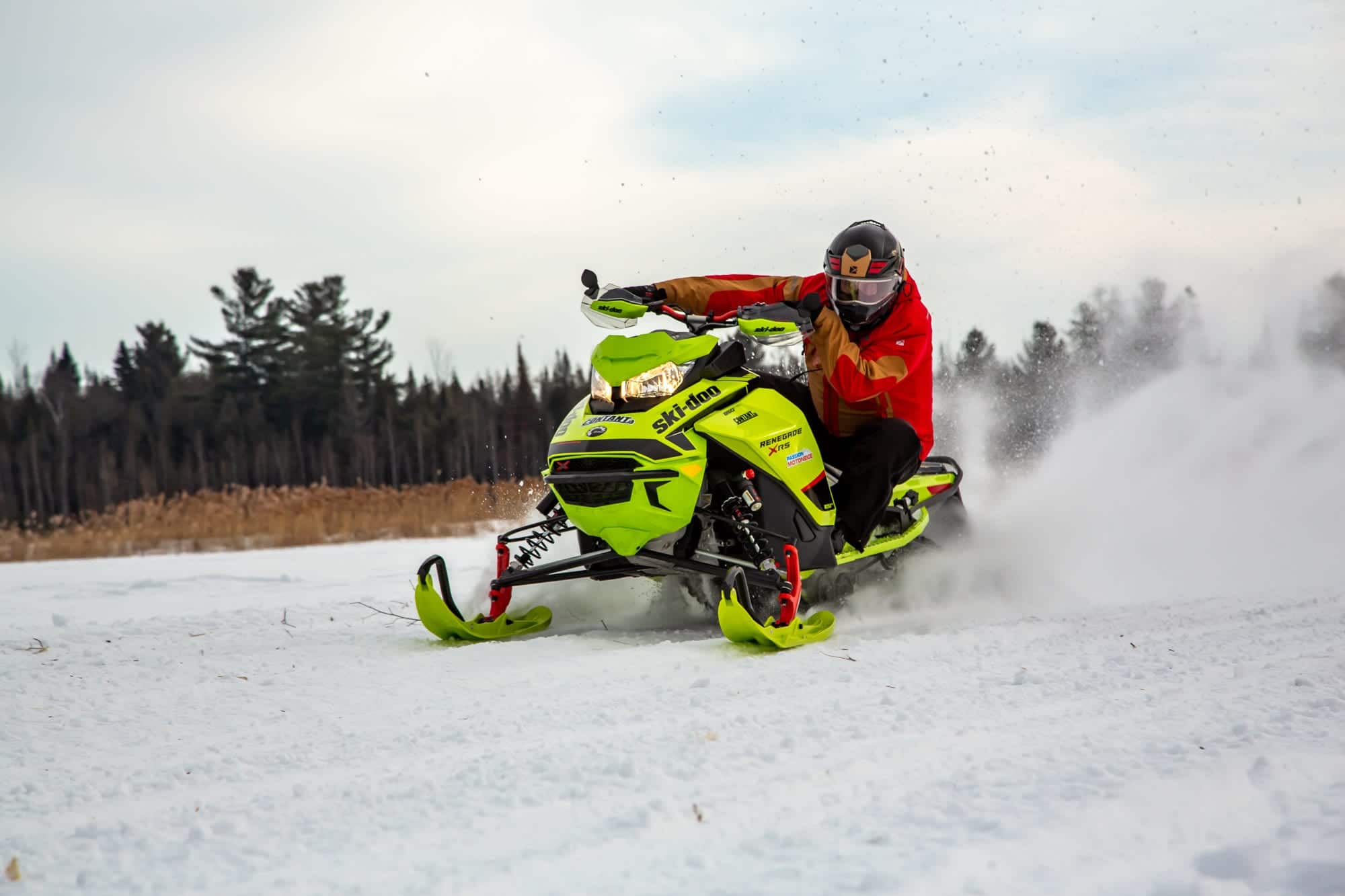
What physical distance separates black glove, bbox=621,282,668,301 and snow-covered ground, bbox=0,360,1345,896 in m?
1.52

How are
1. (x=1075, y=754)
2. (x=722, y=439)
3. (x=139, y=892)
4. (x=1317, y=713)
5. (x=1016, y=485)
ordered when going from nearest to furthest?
(x=139, y=892) < (x=1075, y=754) < (x=1317, y=713) < (x=722, y=439) < (x=1016, y=485)

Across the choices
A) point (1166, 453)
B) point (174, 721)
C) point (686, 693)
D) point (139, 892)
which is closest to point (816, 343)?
point (686, 693)

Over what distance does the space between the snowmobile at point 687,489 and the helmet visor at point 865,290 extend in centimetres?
56

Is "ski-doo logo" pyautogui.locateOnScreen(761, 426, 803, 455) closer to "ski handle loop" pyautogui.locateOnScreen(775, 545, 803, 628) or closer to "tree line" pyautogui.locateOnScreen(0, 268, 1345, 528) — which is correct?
"ski handle loop" pyautogui.locateOnScreen(775, 545, 803, 628)

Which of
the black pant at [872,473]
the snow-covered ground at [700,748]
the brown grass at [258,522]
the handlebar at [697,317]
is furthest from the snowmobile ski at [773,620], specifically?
the brown grass at [258,522]

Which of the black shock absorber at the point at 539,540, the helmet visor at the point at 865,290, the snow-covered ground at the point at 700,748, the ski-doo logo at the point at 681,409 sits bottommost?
the snow-covered ground at the point at 700,748

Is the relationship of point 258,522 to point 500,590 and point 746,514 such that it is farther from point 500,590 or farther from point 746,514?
point 746,514

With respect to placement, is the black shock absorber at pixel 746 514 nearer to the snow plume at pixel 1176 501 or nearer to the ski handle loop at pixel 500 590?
the ski handle loop at pixel 500 590

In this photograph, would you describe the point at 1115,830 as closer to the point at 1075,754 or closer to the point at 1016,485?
the point at 1075,754

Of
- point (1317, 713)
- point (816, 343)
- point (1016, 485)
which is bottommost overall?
point (1317, 713)

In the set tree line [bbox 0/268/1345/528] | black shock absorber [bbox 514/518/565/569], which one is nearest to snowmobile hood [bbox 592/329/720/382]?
black shock absorber [bbox 514/518/565/569]

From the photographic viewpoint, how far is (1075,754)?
2.61 metres

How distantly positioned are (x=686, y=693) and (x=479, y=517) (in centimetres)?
1058

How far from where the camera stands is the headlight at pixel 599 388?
4.66m
